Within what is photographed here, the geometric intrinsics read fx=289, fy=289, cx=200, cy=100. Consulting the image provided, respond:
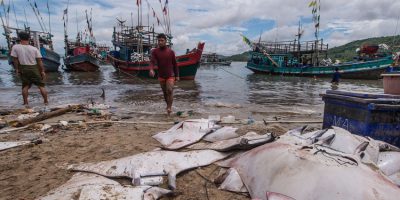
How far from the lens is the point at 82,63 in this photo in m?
30.0

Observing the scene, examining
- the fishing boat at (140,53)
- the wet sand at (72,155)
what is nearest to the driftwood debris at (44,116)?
the wet sand at (72,155)

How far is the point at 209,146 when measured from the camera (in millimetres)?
3479

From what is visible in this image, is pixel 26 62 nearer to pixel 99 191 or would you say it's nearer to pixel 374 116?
pixel 99 191

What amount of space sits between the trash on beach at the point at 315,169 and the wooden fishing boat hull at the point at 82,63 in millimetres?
29545

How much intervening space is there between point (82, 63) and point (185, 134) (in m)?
29.0

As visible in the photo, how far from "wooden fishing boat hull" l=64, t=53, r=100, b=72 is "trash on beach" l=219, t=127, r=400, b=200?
96.9ft

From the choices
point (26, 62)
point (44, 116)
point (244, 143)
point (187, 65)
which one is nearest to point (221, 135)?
point (244, 143)

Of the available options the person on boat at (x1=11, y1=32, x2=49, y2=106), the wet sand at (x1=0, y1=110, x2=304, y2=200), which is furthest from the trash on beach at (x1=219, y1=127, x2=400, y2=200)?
the person on boat at (x1=11, y1=32, x2=49, y2=106)

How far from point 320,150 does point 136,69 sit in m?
22.6

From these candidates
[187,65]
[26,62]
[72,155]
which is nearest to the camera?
[72,155]

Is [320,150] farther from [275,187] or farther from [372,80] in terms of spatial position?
[372,80]

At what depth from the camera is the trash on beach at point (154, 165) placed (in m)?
2.75

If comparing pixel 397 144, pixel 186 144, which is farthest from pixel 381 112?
pixel 186 144

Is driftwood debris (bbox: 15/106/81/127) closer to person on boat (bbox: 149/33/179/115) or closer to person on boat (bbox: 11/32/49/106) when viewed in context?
person on boat (bbox: 11/32/49/106)
